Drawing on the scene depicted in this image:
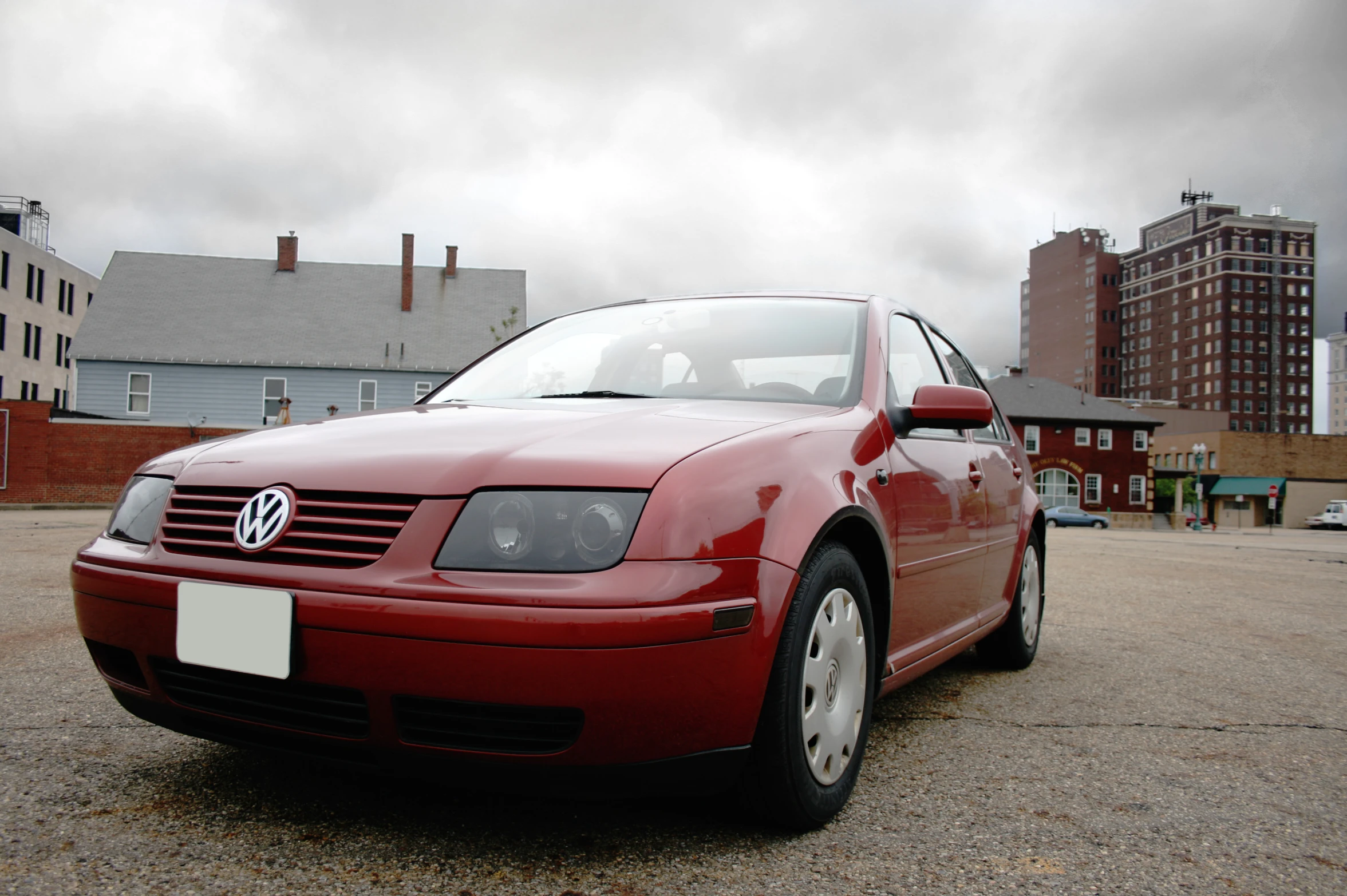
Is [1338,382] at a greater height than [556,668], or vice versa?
[1338,382]

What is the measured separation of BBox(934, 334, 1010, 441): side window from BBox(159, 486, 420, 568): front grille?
2527 mm

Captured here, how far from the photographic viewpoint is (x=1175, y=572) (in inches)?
416

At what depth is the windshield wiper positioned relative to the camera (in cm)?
285

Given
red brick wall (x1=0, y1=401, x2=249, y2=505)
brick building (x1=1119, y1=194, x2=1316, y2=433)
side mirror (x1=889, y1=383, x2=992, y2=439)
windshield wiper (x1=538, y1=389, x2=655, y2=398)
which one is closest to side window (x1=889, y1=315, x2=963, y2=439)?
side mirror (x1=889, y1=383, x2=992, y2=439)

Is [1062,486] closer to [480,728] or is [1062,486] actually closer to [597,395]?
[597,395]

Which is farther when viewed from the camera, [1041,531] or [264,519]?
[1041,531]

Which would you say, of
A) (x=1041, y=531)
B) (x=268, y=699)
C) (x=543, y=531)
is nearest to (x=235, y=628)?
(x=268, y=699)

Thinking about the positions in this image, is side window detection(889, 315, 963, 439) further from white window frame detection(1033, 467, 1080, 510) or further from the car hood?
white window frame detection(1033, 467, 1080, 510)

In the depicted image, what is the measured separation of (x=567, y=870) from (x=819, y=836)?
0.61 metres

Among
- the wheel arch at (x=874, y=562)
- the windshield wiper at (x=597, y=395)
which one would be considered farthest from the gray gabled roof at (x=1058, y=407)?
the wheel arch at (x=874, y=562)

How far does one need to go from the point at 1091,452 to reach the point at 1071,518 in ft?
41.1

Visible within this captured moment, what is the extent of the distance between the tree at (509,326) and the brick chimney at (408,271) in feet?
10.9

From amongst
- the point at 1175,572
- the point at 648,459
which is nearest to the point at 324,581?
the point at 648,459

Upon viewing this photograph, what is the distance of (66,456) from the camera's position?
25.5 m
